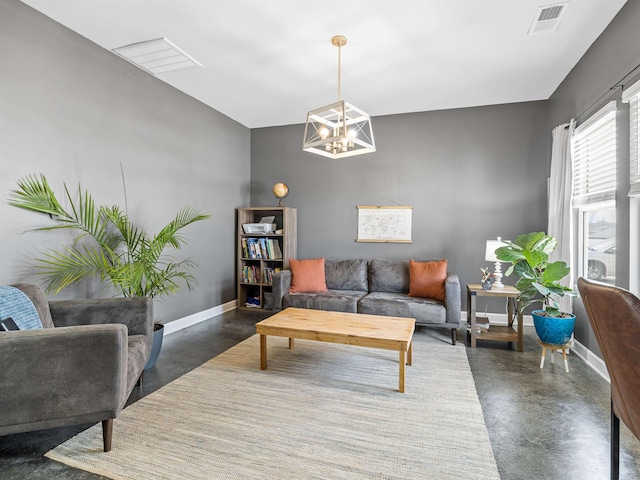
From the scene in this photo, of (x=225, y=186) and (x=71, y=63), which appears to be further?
(x=225, y=186)

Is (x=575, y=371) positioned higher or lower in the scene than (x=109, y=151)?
lower

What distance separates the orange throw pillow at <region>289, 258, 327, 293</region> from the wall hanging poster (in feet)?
2.70

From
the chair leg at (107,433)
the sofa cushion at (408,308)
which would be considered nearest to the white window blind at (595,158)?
the sofa cushion at (408,308)

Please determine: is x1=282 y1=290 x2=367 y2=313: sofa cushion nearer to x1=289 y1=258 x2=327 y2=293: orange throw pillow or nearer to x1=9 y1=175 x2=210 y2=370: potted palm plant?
x1=289 y1=258 x2=327 y2=293: orange throw pillow

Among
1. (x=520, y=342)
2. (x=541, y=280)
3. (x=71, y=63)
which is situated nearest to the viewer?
(x=71, y=63)

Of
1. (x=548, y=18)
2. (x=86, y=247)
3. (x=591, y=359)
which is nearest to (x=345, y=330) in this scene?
(x=591, y=359)

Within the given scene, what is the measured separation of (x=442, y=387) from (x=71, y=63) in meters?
3.93

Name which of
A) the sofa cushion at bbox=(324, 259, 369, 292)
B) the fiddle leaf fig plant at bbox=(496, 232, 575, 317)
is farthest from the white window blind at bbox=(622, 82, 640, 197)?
the sofa cushion at bbox=(324, 259, 369, 292)

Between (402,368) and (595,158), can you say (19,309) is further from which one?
(595,158)

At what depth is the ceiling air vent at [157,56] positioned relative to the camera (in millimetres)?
2932

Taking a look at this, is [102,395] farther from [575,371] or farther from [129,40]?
[575,371]

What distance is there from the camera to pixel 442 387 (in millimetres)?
2527

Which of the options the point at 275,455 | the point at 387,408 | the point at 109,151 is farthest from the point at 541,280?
the point at 109,151

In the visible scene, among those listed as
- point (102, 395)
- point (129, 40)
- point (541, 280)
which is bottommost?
point (102, 395)
